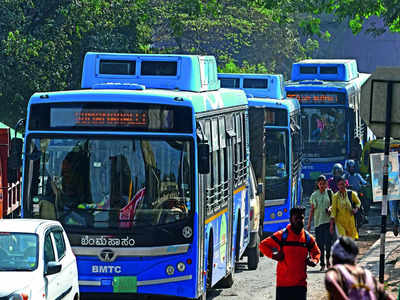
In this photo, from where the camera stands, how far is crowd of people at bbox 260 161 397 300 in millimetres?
7574

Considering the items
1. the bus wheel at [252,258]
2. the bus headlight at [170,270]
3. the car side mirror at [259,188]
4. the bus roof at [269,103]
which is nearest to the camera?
the bus headlight at [170,270]

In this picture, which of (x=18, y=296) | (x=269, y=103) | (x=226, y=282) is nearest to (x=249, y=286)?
(x=226, y=282)

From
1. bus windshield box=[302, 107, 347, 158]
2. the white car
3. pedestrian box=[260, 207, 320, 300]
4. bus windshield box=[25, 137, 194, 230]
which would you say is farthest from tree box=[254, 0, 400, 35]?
the white car

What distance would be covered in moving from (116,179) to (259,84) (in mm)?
11671

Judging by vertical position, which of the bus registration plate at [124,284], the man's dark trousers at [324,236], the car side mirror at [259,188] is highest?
the bus registration plate at [124,284]

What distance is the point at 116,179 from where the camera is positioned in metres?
13.1

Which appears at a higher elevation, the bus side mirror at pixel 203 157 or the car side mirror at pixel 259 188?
the bus side mirror at pixel 203 157

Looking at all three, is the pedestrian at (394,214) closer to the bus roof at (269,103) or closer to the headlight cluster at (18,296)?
the bus roof at (269,103)

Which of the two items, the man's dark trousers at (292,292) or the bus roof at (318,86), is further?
the bus roof at (318,86)

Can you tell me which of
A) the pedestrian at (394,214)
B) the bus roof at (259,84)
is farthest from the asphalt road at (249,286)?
the bus roof at (259,84)

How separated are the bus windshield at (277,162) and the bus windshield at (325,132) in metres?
7.90

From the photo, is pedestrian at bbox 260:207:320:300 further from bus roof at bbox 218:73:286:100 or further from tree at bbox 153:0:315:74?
tree at bbox 153:0:315:74

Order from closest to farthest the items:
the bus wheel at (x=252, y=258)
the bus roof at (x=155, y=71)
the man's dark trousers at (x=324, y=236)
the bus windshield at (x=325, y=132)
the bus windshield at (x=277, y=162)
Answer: the bus roof at (x=155, y=71)
the man's dark trousers at (x=324, y=236)
the bus wheel at (x=252, y=258)
the bus windshield at (x=277, y=162)
the bus windshield at (x=325, y=132)

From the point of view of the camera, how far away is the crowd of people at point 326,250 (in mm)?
7574
